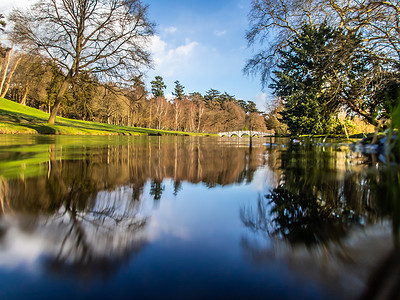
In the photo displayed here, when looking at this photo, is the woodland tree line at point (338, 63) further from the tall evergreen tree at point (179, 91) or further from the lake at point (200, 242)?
the tall evergreen tree at point (179, 91)

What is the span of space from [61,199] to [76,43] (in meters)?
16.6

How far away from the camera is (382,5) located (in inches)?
260

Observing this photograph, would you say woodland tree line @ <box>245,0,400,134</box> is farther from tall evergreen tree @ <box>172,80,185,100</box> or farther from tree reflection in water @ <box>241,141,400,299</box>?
tall evergreen tree @ <box>172,80,185,100</box>

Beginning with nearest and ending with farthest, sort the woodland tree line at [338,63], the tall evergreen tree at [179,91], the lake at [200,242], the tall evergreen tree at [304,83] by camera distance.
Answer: the lake at [200,242] → the woodland tree line at [338,63] → the tall evergreen tree at [304,83] → the tall evergreen tree at [179,91]


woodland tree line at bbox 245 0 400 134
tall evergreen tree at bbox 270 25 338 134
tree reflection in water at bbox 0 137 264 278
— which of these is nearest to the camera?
tree reflection in water at bbox 0 137 264 278

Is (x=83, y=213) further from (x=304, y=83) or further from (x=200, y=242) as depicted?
(x=304, y=83)

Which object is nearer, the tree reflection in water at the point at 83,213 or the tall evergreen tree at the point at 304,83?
the tree reflection in water at the point at 83,213

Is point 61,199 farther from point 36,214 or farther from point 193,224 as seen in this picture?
point 193,224

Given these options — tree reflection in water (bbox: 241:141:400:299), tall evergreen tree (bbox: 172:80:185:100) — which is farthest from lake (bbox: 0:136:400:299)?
tall evergreen tree (bbox: 172:80:185:100)

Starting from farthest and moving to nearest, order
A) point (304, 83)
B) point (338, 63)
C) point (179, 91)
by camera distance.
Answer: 1. point (179, 91)
2. point (304, 83)
3. point (338, 63)

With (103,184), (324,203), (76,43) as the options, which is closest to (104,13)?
(76,43)

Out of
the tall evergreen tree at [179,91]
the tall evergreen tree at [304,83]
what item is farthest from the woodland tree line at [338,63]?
the tall evergreen tree at [179,91]

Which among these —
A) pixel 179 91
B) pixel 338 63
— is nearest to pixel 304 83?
pixel 338 63

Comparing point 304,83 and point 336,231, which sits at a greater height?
point 304,83
